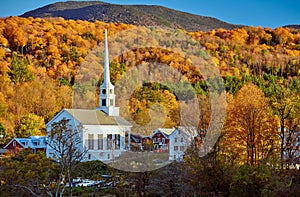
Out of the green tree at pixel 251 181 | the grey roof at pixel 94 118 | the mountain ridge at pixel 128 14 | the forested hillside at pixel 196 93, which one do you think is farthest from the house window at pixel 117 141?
the mountain ridge at pixel 128 14

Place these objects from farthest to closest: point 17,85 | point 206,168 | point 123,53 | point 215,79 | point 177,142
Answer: point 123,53 → point 215,79 → point 17,85 → point 177,142 → point 206,168

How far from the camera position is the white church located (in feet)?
147

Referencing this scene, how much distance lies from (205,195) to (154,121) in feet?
118

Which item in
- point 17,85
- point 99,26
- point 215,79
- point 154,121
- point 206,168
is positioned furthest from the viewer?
point 99,26

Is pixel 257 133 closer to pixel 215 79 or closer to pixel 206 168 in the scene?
pixel 206 168

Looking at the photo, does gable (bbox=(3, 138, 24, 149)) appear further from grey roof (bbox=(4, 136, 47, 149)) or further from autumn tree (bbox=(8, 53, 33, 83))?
autumn tree (bbox=(8, 53, 33, 83))

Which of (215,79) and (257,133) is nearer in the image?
(257,133)

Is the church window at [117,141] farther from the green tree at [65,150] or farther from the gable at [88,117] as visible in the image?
the green tree at [65,150]

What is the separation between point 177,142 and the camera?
3888 cm

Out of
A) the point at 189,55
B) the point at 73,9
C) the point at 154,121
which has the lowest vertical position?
the point at 154,121

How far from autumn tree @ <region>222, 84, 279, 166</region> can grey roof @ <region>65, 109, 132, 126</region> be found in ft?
55.3

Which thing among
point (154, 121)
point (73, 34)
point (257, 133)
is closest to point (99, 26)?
point (73, 34)

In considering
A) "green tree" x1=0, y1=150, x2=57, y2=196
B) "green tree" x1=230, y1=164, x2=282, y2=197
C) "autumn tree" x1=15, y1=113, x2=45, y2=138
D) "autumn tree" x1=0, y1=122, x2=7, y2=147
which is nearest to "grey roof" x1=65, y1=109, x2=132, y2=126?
"autumn tree" x1=0, y1=122, x2=7, y2=147

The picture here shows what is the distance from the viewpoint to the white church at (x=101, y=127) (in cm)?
4491
